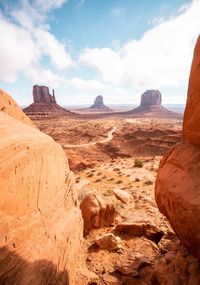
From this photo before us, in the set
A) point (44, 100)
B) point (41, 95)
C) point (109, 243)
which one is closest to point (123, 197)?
point (109, 243)

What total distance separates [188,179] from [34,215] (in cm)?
308

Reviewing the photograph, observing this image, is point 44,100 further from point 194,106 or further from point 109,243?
point 194,106

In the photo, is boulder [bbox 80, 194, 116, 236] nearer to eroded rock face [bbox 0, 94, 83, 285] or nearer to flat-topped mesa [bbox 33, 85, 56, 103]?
eroded rock face [bbox 0, 94, 83, 285]

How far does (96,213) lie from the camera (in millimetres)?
7867

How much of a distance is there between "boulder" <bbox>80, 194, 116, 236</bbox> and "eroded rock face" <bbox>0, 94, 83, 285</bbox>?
6.67 ft

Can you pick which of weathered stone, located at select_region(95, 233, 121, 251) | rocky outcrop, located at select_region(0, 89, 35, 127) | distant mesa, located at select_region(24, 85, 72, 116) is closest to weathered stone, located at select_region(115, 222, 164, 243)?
weathered stone, located at select_region(95, 233, 121, 251)

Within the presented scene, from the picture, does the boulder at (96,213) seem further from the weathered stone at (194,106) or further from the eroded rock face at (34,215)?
the weathered stone at (194,106)

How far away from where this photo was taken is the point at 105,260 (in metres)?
6.20

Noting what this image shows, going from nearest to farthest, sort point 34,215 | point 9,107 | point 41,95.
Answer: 1. point 34,215
2. point 9,107
3. point 41,95

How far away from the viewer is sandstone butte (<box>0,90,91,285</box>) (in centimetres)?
369

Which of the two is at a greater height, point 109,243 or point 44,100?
point 44,100

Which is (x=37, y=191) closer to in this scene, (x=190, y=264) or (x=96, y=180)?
(x=190, y=264)

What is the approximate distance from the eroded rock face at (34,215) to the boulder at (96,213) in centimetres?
203

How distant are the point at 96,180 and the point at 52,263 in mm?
12414
